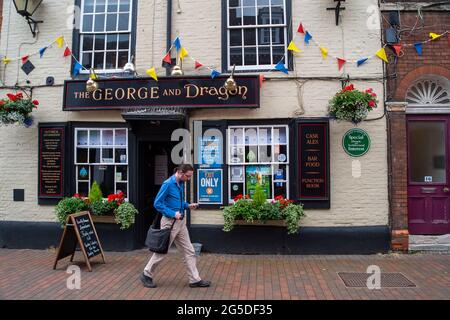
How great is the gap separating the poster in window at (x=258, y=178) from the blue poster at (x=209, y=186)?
0.56m

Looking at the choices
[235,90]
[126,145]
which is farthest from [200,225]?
[235,90]

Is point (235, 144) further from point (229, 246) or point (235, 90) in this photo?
point (229, 246)

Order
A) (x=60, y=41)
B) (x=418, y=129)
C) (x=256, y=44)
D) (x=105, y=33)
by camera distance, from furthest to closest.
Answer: (x=105, y=33), (x=60, y=41), (x=256, y=44), (x=418, y=129)

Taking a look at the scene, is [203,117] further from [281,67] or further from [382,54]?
[382,54]

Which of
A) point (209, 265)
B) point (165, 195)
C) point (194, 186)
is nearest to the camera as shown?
point (165, 195)

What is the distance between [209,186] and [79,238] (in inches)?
102

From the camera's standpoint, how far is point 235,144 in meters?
7.89

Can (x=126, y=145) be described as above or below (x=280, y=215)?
above

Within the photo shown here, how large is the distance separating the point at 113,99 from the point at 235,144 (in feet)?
8.42

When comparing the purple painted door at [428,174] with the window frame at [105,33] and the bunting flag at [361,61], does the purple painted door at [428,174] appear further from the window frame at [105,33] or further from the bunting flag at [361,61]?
the window frame at [105,33]

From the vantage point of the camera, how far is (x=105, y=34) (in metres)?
8.32

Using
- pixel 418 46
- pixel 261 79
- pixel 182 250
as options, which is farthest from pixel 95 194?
pixel 418 46

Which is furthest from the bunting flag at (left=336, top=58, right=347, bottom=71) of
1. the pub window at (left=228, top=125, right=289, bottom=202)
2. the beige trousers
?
the beige trousers

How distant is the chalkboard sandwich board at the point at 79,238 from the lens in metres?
6.50
